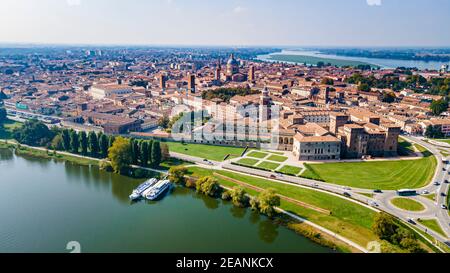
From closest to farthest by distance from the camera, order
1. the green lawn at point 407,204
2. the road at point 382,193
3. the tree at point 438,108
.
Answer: the road at point 382,193 → the green lawn at point 407,204 → the tree at point 438,108

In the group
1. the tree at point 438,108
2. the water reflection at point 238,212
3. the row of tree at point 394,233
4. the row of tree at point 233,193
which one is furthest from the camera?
the tree at point 438,108

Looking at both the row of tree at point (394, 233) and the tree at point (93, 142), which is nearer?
the row of tree at point (394, 233)

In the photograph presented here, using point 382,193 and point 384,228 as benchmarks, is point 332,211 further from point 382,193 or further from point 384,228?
point 382,193

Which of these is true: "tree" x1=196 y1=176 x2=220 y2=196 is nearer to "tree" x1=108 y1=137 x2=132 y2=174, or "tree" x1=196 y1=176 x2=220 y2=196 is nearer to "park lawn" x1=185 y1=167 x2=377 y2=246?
"park lawn" x1=185 y1=167 x2=377 y2=246

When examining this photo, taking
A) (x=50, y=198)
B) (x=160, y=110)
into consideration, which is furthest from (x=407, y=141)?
(x=50, y=198)

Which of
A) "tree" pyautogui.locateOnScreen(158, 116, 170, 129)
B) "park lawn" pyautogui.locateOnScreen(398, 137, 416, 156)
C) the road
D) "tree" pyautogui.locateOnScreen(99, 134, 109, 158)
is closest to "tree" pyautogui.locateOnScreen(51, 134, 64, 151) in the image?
"tree" pyautogui.locateOnScreen(99, 134, 109, 158)

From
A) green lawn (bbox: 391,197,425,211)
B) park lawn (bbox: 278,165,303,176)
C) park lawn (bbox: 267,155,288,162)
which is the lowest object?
green lawn (bbox: 391,197,425,211)

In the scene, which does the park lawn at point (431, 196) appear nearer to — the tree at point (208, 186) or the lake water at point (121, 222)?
the lake water at point (121, 222)

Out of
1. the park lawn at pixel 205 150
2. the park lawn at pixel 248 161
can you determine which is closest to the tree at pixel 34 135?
the park lawn at pixel 205 150
